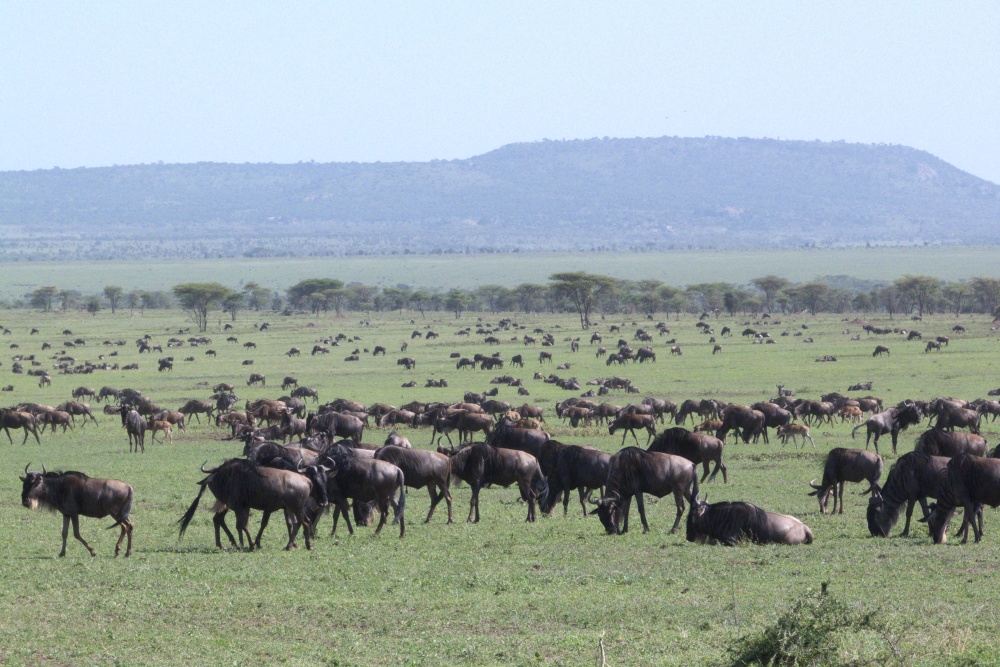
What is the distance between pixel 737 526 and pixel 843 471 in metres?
4.16

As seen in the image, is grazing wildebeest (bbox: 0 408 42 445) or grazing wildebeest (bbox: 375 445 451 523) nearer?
grazing wildebeest (bbox: 375 445 451 523)

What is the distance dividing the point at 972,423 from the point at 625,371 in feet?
81.8

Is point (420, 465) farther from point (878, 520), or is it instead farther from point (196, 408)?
point (196, 408)

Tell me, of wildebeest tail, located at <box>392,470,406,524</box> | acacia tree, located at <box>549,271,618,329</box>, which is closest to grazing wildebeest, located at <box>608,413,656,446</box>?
wildebeest tail, located at <box>392,470,406,524</box>

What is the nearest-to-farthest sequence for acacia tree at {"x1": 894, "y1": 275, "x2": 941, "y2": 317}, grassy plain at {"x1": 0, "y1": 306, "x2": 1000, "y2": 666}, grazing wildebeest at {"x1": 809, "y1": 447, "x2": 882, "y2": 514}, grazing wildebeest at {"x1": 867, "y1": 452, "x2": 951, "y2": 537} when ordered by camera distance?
grassy plain at {"x1": 0, "y1": 306, "x2": 1000, "y2": 666} < grazing wildebeest at {"x1": 867, "y1": 452, "x2": 951, "y2": 537} < grazing wildebeest at {"x1": 809, "y1": 447, "x2": 882, "y2": 514} < acacia tree at {"x1": 894, "y1": 275, "x2": 941, "y2": 317}

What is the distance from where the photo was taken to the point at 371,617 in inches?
469

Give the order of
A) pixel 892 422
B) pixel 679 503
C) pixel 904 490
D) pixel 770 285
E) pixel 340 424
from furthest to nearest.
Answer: pixel 770 285
pixel 340 424
pixel 892 422
pixel 679 503
pixel 904 490

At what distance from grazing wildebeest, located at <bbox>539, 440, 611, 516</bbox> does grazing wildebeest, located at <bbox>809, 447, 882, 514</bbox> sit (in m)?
3.35

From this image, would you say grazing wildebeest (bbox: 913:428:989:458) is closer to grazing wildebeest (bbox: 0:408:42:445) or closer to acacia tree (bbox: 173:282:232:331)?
grazing wildebeest (bbox: 0:408:42:445)

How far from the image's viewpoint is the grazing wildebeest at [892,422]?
93.1 ft

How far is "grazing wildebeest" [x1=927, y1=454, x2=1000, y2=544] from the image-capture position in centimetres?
1566

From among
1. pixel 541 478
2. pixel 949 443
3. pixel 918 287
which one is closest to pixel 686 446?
pixel 541 478

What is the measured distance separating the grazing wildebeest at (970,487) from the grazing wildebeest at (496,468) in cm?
594

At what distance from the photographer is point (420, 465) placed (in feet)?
59.2
